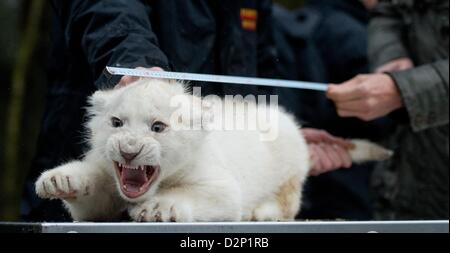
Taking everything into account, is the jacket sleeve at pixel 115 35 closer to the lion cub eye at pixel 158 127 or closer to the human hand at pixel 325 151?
the lion cub eye at pixel 158 127

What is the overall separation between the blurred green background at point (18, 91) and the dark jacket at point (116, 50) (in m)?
0.03

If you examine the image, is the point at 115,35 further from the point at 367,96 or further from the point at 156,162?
the point at 367,96

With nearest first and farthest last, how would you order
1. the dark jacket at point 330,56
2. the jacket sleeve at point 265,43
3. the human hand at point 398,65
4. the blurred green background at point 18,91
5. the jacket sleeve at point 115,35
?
the jacket sleeve at point 115,35 < the blurred green background at point 18,91 < the jacket sleeve at point 265,43 < the human hand at point 398,65 < the dark jacket at point 330,56

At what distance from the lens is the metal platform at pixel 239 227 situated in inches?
48.9

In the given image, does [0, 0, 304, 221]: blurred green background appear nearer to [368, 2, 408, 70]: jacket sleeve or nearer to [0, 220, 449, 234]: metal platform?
[0, 220, 449, 234]: metal platform

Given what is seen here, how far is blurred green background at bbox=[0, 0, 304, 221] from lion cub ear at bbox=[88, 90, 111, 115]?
26cm

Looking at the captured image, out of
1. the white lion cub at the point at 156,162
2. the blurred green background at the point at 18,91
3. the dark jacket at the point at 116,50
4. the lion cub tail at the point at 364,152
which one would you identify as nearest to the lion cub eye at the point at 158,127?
the white lion cub at the point at 156,162

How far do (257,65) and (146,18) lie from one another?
454 millimetres

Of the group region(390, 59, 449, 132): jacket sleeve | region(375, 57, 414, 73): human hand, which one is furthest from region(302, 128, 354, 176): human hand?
region(375, 57, 414, 73): human hand

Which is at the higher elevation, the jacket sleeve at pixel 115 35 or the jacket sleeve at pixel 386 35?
the jacket sleeve at pixel 386 35

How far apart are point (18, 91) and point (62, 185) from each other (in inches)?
15.8

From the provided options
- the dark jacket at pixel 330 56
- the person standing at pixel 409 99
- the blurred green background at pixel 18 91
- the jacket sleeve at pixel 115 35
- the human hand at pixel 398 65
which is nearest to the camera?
the jacket sleeve at pixel 115 35
